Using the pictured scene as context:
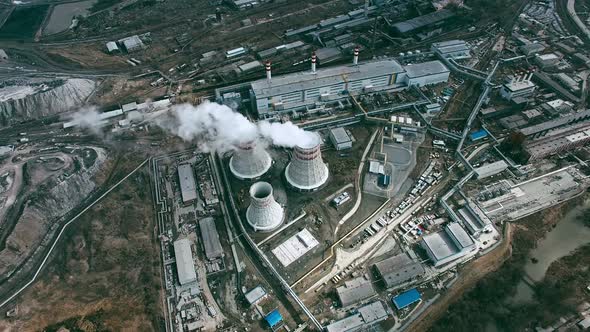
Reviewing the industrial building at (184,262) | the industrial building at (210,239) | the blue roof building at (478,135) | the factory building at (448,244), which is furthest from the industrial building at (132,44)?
the factory building at (448,244)

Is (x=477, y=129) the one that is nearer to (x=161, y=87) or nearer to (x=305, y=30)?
(x=305, y=30)

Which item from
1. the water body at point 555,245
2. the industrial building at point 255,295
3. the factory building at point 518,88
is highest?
the factory building at point 518,88

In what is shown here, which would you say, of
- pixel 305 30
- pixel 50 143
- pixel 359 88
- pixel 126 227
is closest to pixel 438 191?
pixel 359 88

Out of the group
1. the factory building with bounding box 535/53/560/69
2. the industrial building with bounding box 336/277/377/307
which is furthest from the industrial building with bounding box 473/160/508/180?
the factory building with bounding box 535/53/560/69

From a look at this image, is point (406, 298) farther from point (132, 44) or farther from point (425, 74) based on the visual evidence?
point (132, 44)

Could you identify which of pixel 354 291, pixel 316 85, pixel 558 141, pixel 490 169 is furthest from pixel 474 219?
pixel 316 85

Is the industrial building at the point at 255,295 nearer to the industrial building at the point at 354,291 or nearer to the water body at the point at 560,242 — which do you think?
the industrial building at the point at 354,291
